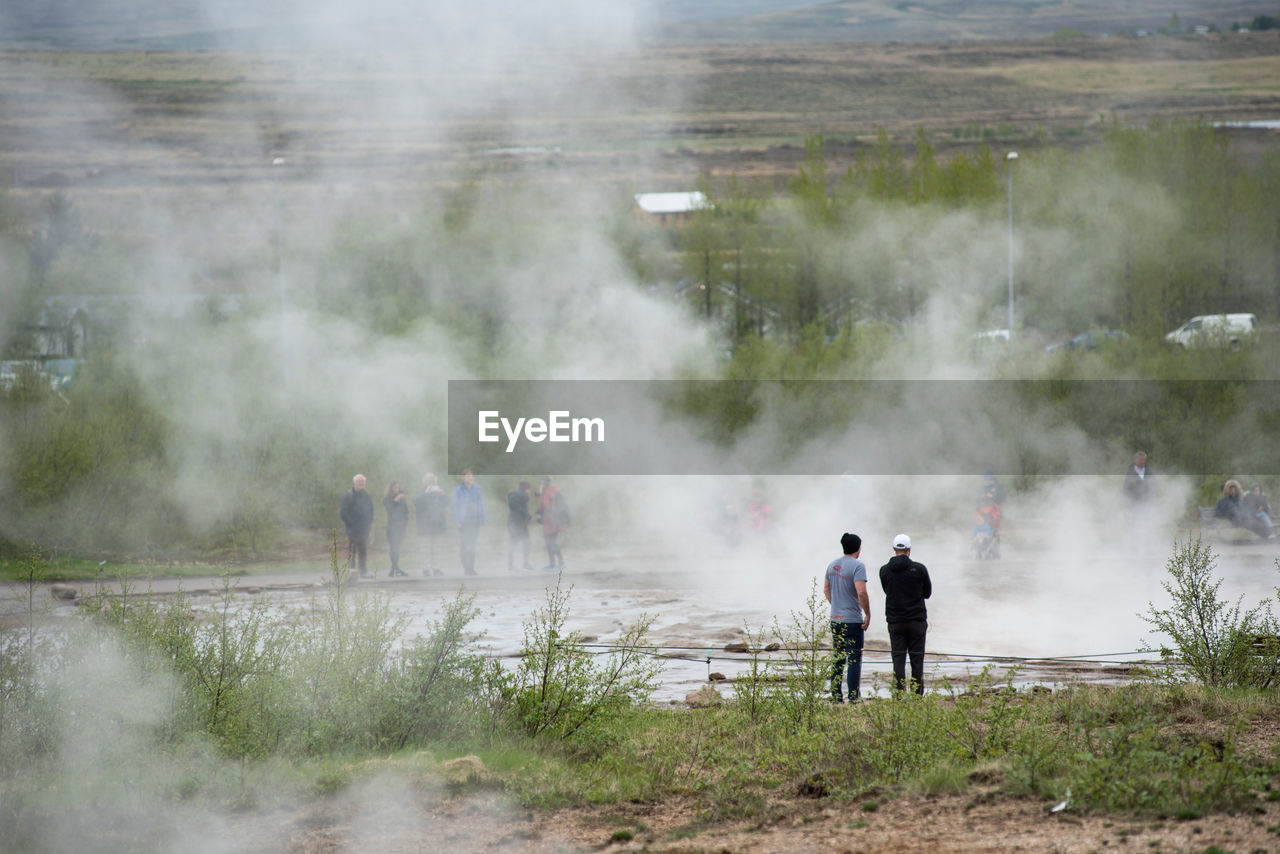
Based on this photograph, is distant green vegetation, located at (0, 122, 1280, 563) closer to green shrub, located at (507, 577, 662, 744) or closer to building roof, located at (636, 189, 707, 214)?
building roof, located at (636, 189, 707, 214)

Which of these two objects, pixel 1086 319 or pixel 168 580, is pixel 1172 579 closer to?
pixel 168 580

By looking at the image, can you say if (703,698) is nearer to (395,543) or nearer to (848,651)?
(848,651)

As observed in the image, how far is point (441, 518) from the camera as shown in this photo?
18.8m

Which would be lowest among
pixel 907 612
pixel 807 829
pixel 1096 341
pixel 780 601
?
pixel 807 829

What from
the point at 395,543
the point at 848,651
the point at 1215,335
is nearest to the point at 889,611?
the point at 848,651

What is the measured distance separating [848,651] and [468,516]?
991 centimetres

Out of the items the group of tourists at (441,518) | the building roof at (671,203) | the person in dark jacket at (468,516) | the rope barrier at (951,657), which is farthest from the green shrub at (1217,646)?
the building roof at (671,203)

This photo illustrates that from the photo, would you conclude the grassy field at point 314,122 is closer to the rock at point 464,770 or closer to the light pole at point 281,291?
the light pole at point 281,291

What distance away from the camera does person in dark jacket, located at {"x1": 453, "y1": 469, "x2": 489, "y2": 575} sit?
18031mm

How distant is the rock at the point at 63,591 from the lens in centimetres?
1530

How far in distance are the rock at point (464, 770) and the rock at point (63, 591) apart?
10488mm

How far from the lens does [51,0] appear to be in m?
11.1

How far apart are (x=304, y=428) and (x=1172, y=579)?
15465 millimetres

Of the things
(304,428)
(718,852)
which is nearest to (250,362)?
(304,428)
